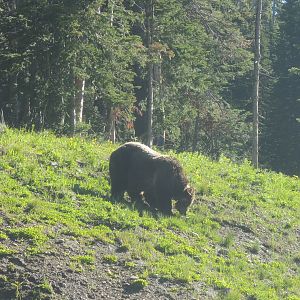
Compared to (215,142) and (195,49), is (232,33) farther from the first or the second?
(215,142)

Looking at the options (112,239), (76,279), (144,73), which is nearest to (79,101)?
(144,73)

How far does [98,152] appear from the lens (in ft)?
49.5

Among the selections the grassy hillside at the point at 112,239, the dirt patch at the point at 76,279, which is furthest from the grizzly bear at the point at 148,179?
the dirt patch at the point at 76,279

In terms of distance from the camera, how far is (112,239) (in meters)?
10.5

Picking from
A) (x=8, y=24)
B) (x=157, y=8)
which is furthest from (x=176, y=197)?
(x=157, y=8)

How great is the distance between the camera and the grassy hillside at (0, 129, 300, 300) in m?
9.16

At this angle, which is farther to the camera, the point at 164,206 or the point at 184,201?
the point at 184,201

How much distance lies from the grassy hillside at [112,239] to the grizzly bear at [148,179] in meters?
0.37

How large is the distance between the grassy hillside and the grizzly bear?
370 mm

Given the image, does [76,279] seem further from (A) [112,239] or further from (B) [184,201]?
(B) [184,201]

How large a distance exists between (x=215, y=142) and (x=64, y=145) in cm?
2782

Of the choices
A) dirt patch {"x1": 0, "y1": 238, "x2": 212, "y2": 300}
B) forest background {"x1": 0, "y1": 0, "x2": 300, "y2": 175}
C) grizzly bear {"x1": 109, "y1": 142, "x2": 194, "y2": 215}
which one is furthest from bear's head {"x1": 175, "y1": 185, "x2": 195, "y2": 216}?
forest background {"x1": 0, "y1": 0, "x2": 300, "y2": 175}

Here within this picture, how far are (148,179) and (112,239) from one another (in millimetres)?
2646

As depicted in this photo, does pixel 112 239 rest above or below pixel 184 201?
below
